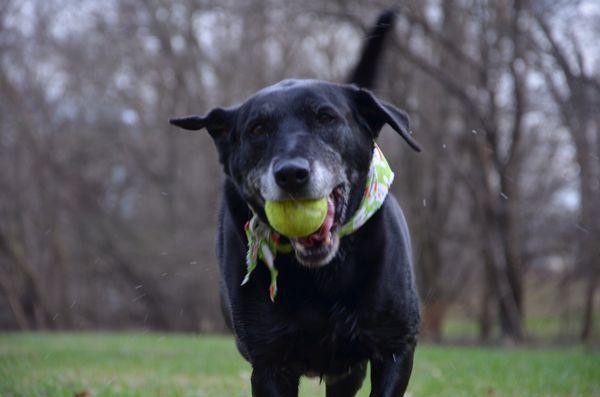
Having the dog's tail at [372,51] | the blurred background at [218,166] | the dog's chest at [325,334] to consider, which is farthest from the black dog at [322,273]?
the blurred background at [218,166]

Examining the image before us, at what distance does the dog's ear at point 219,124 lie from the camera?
4.02m

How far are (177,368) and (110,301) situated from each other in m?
14.9

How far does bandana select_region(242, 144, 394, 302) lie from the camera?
3701 mm

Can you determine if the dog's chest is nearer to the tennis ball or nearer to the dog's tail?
the tennis ball

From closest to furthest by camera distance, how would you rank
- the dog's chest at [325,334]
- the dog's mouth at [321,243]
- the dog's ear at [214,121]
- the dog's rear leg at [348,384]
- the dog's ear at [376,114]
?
the dog's mouth at [321,243] < the dog's chest at [325,334] < the dog's ear at [376,114] < the dog's ear at [214,121] < the dog's rear leg at [348,384]

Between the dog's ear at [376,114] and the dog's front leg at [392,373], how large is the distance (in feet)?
3.13

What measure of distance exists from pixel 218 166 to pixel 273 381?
657 inches

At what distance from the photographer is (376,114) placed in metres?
4.00

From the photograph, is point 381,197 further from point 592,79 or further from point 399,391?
point 592,79

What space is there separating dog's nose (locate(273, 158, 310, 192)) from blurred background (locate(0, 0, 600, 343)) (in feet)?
26.4

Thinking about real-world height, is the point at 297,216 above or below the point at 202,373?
above

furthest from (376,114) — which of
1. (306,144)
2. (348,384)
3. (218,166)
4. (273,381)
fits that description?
(218,166)

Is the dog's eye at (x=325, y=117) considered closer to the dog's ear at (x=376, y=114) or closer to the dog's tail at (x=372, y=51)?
the dog's ear at (x=376, y=114)

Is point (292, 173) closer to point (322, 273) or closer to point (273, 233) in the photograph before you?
point (273, 233)
